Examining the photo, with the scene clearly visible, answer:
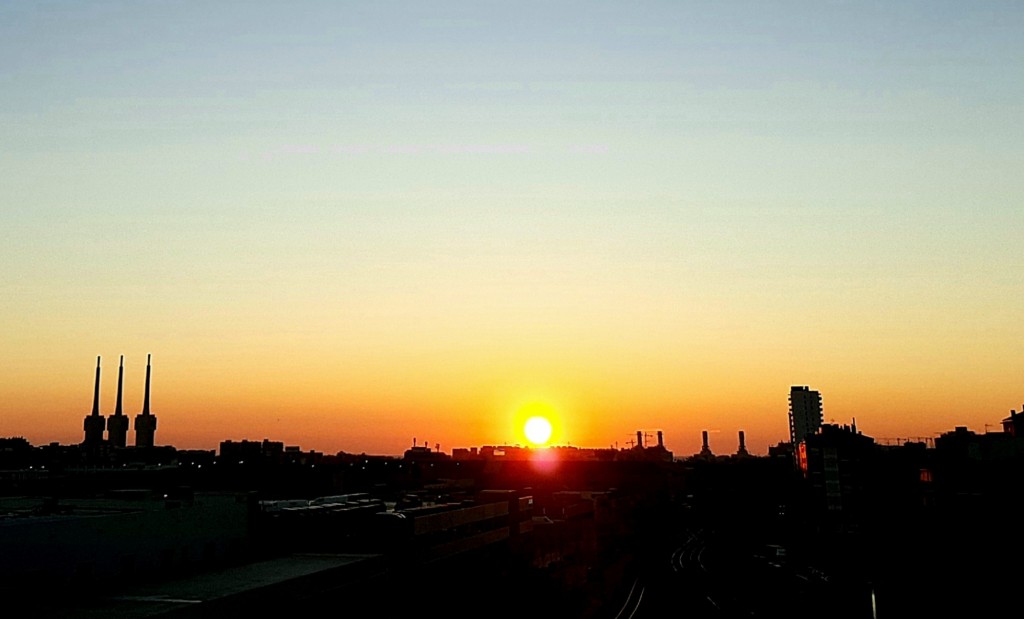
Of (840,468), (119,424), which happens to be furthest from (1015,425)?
(119,424)

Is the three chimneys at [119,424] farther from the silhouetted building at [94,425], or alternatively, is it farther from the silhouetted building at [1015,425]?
the silhouetted building at [1015,425]

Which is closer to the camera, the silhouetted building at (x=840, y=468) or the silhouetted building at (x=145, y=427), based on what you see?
the silhouetted building at (x=840, y=468)

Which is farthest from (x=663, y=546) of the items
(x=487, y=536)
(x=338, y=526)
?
(x=338, y=526)

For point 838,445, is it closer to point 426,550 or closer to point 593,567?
point 593,567

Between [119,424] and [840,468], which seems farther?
[119,424]

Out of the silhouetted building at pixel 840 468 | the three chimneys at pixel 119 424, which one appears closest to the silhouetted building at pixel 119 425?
the three chimneys at pixel 119 424

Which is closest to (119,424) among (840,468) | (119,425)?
(119,425)

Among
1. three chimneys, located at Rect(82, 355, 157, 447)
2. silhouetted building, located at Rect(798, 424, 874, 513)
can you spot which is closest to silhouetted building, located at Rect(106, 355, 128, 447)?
three chimneys, located at Rect(82, 355, 157, 447)

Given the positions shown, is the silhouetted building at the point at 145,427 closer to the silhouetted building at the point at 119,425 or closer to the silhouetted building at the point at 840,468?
the silhouetted building at the point at 119,425

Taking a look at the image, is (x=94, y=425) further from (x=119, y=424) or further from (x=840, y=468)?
(x=840, y=468)

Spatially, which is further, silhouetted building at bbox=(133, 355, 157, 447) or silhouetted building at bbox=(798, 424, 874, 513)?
silhouetted building at bbox=(133, 355, 157, 447)

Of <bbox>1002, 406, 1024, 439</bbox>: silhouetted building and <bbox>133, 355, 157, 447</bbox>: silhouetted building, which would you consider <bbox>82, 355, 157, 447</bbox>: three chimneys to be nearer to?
<bbox>133, 355, 157, 447</bbox>: silhouetted building

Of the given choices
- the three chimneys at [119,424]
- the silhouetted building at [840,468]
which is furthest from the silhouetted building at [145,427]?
the silhouetted building at [840,468]

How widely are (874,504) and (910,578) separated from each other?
60649 mm
